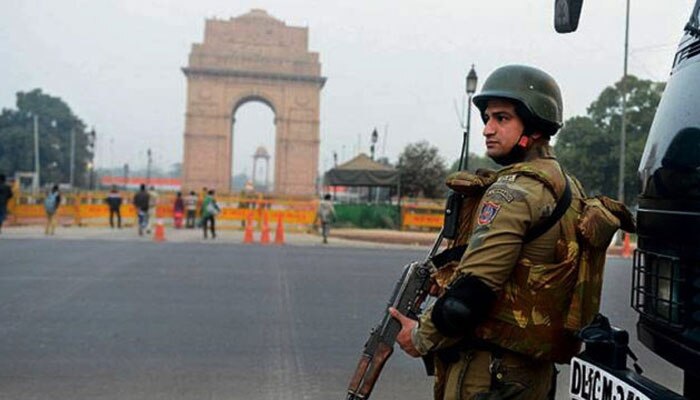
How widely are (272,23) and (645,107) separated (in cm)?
5841

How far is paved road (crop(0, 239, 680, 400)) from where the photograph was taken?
5.54 m

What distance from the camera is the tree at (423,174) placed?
3741 cm

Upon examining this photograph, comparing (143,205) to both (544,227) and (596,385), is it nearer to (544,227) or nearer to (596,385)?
(544,227)

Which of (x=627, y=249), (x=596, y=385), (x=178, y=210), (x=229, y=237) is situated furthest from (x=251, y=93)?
(x=596, y=385)

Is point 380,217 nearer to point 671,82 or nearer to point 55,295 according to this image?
point 55,295

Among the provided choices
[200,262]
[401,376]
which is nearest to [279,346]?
[401,376]

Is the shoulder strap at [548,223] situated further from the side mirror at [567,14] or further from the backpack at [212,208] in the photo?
the backpack at [212,208]

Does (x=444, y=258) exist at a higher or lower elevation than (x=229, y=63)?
lower

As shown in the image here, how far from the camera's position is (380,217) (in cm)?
2841

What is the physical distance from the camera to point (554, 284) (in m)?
2.53

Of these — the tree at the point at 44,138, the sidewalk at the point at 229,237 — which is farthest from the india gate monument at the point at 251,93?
the sidewalk at the point at 229,237

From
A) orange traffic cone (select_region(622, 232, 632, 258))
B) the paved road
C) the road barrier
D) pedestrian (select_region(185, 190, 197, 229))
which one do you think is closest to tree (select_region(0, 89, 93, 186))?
the road barrier

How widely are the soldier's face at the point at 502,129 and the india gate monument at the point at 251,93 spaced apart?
65810mm

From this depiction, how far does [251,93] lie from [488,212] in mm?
67445
